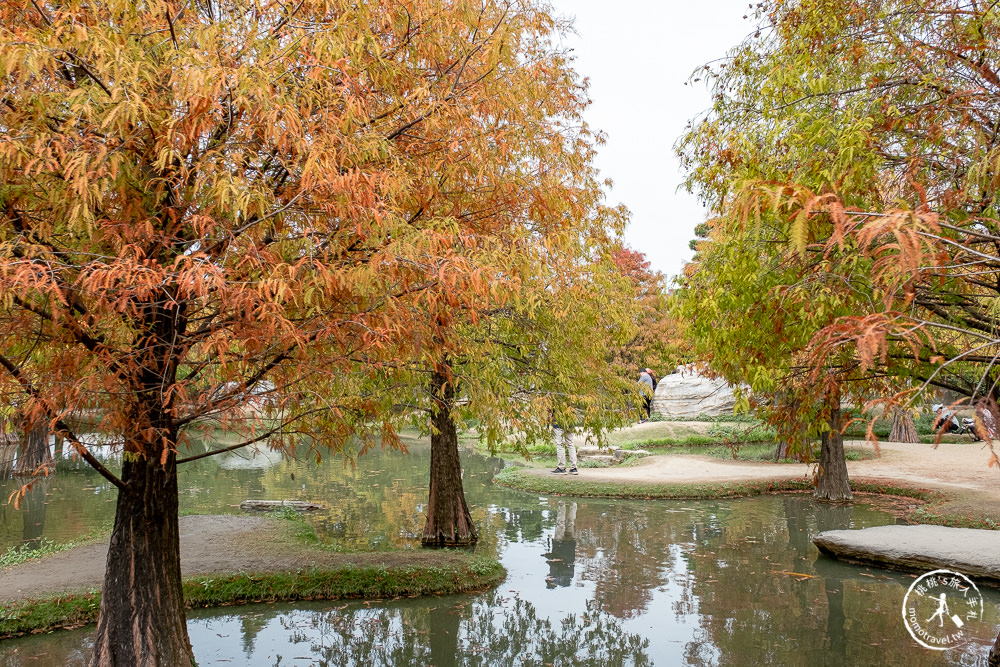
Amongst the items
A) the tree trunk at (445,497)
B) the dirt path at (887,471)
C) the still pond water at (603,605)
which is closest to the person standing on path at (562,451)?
the dirt path at (887,471)

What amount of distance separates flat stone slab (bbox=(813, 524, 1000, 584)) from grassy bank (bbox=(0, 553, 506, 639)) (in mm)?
5567

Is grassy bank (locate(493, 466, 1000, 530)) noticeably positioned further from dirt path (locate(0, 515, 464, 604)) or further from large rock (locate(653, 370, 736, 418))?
large rock (locate(653, 370, 736, 418))

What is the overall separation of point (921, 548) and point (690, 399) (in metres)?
23.8

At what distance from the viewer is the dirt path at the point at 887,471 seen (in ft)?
56.1

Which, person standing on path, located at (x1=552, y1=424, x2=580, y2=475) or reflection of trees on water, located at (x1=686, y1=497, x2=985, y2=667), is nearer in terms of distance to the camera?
reflection of trees on water, located at (x1=686, y1=497, x2=985, y2=667)

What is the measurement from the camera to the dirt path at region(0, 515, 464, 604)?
9.02 metres

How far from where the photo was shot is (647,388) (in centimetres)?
1199

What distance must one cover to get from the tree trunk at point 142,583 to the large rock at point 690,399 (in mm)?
29026

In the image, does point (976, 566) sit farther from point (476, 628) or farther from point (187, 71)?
point (187, 71)

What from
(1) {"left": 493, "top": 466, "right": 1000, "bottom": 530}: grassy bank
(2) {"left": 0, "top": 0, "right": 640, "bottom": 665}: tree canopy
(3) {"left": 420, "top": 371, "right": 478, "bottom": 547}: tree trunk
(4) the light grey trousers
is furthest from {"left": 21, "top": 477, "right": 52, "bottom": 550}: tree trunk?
(4) the light grey trousers

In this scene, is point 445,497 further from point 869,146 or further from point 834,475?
point 834,475

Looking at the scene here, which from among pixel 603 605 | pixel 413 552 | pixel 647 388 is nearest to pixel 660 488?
pixel 647 388

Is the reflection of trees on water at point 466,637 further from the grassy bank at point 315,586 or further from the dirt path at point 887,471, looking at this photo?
the dirt path at point 887,471

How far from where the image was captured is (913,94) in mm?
5898
